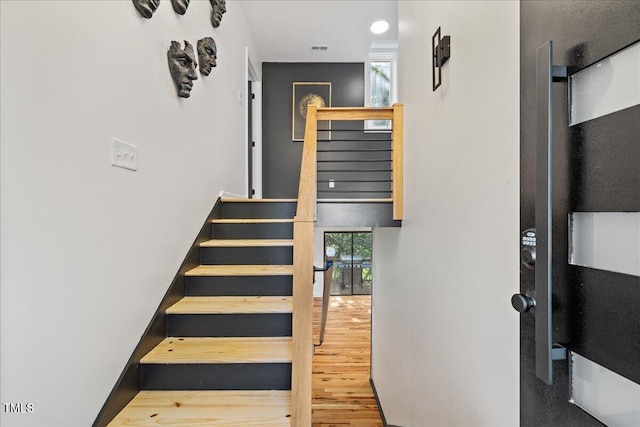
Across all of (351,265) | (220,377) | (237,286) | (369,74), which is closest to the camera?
(220,377)

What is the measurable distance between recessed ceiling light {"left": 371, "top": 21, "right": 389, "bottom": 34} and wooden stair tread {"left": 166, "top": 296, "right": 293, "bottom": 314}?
3752 mm

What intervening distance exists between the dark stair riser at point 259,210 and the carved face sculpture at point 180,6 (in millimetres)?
1585

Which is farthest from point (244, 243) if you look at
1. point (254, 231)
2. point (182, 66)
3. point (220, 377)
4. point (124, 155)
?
point (182, 66)

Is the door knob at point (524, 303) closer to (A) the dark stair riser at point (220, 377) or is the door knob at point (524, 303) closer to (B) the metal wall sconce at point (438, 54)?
(B) the metal wall sconce at point (438, 54)

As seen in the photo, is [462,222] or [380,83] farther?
[380,83]

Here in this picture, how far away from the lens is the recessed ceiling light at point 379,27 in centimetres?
419

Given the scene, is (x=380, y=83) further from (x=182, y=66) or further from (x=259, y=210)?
(x=182, y=66)

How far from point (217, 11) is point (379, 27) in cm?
227

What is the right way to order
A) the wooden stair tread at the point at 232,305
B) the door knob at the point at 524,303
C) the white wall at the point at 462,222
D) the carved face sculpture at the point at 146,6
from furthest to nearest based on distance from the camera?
the wooden stair tread at the point at 232,305, the carved face sculpture at the point at 146,6, the white wall at the point at 462,222, the door knob at the point at 524,303

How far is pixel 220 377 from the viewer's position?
173 centimetres

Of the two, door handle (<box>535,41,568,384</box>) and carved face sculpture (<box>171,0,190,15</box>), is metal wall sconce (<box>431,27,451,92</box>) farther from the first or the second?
carved face sculpture (<box>171,0,190,15</box>)

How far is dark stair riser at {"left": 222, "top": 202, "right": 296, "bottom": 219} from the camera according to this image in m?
3.03

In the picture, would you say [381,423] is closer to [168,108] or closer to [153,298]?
[153,298]

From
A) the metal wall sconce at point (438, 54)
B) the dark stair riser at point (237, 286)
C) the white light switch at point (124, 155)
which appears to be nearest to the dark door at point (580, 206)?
the metal wall sconce at point (438, 54)
